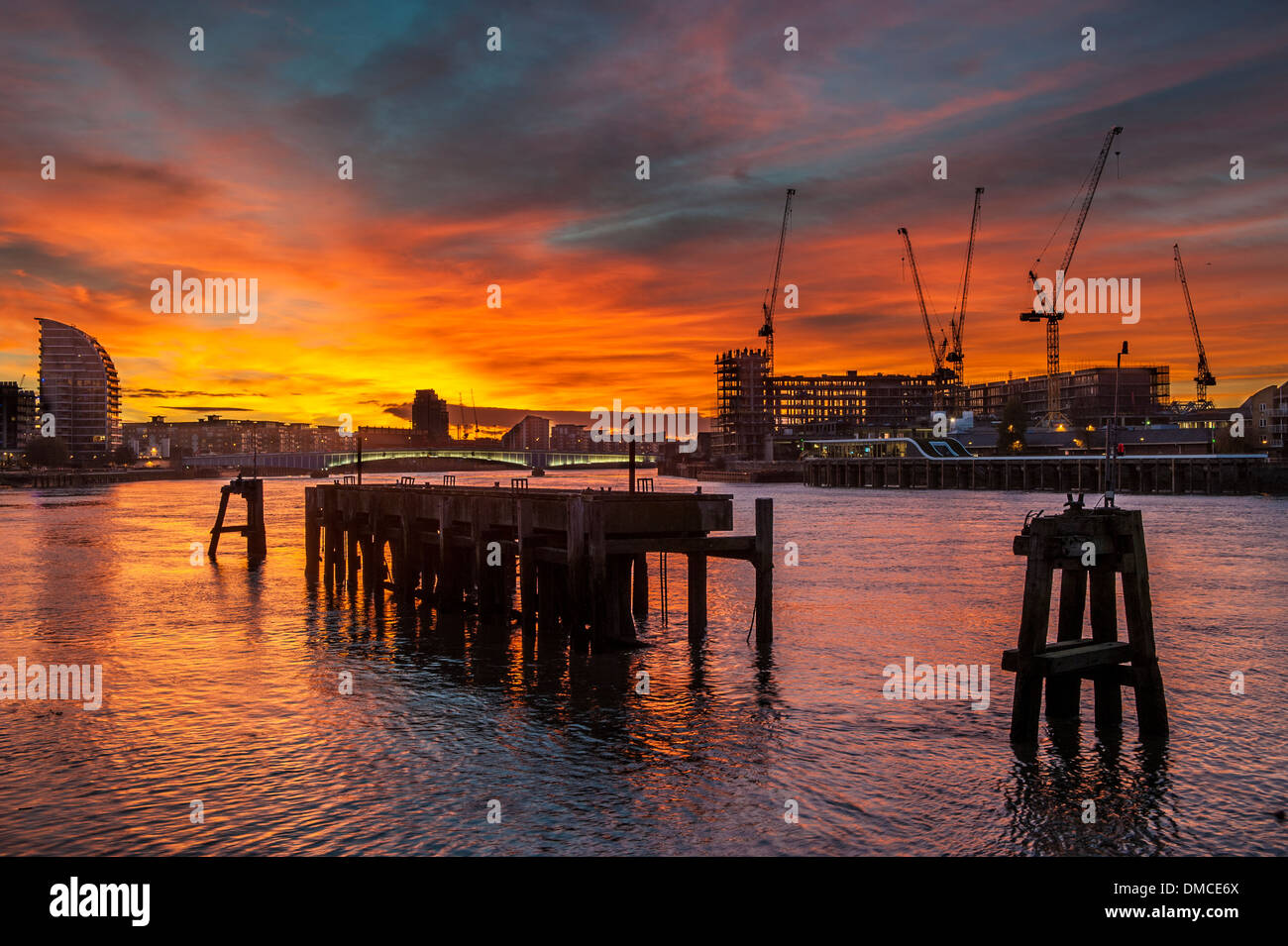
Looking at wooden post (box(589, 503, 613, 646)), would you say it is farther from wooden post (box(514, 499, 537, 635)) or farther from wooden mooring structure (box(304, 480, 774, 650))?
wooden post (box(514, 499, 537, 635))

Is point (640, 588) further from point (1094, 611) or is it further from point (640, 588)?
point (1094, 611)

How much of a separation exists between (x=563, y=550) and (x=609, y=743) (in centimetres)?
894

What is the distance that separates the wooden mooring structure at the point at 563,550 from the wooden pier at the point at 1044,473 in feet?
292

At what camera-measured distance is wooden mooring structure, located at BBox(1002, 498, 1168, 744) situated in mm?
15711

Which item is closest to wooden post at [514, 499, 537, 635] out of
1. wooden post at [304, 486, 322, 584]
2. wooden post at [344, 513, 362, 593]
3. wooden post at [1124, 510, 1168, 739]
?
wooden post at [1124, 510, 1168, 739]

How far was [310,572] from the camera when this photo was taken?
44375mm

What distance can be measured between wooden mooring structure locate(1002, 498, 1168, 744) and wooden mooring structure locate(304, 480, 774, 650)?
843cm

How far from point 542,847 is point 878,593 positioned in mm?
28569

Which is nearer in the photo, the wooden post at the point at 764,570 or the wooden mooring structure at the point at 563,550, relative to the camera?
the wooden mooring structure at the point at 563,550

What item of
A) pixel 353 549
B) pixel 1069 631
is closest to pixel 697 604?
pixel 1069 631

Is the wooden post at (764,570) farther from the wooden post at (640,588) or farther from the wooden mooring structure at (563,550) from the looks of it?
the wooden post at (640,588)

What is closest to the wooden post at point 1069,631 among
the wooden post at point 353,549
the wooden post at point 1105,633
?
the wooden post at point 1105,633

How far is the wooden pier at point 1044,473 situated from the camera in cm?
12925
